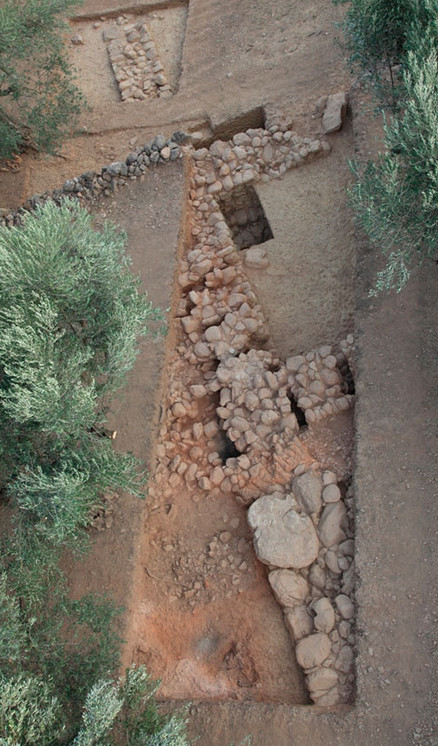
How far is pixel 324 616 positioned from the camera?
5789 mm

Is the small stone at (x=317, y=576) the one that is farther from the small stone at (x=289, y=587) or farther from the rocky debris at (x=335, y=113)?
the rocky debris at (x=335, y=113)

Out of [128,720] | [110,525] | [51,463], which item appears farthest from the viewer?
[110,525]

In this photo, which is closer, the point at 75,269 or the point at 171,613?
the point at 75,269

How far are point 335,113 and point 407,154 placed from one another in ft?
10.5

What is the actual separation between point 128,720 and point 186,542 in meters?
1.98

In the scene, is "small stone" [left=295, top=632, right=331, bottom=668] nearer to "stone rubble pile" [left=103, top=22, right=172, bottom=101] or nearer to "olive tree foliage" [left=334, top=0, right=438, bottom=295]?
"olive tree foliage" [left=334, top=0, right=438, bottom=295]

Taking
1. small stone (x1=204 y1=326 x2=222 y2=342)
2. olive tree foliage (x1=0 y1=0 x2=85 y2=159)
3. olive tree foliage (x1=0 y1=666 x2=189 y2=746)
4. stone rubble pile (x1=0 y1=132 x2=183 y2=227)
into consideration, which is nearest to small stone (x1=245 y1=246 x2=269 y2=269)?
small stone (x1=204 y1=326 x2=222 y2=342)

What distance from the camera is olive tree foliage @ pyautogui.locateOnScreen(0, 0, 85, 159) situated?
9.98 metres

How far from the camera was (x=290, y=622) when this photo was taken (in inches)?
233

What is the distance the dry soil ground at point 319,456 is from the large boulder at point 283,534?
32 cm

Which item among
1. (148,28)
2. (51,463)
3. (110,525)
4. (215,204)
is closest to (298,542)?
(110,525)

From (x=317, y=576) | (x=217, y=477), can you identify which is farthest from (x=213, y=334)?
(x=317, y=576)

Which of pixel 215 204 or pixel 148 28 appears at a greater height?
pixel 148 28

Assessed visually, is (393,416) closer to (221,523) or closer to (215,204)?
(221,523)
